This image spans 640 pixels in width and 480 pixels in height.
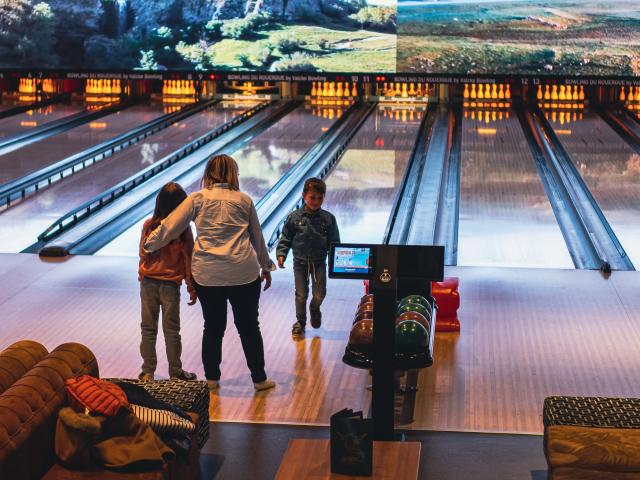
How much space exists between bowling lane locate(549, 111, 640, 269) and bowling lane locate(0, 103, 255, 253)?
15.2 ft

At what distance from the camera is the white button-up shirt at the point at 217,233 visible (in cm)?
491

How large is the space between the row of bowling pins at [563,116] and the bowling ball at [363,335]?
1071 cm

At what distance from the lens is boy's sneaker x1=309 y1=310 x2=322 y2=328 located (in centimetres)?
631

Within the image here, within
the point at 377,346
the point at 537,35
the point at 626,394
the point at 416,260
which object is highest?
the point at 537,35

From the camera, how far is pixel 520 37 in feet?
40.8

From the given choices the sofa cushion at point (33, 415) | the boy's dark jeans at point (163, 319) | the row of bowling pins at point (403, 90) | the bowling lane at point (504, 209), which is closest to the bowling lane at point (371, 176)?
the bowling lane at point (504, 209)

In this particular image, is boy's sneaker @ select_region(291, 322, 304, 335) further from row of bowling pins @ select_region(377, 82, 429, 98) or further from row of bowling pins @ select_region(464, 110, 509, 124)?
row of bowling pins @ select_region(377, 82, 429, 98)

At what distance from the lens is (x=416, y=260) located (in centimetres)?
438

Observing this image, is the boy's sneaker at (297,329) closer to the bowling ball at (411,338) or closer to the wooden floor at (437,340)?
the wooden floor at (437,340)

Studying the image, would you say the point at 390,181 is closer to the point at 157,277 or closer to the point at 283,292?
the point at 283,292

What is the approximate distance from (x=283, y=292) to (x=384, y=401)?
8.95 feet

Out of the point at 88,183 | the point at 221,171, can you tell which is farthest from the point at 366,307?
the point at 88,183

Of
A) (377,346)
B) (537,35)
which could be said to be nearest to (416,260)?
(377,346)

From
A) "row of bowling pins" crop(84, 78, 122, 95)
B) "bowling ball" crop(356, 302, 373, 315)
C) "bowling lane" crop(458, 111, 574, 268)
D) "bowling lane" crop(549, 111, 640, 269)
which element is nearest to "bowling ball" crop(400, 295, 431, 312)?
"bowling ball" crop(356, 302, 373, 315)
